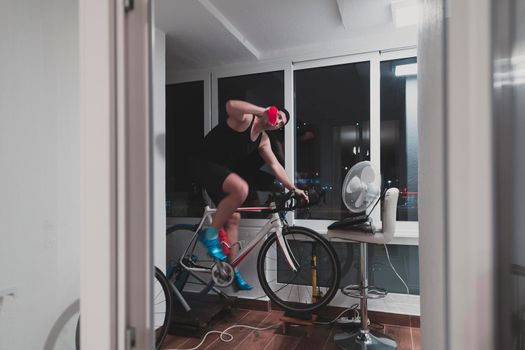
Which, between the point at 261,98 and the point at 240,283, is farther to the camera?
the point at 261,98

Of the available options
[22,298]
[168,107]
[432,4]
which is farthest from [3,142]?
[168,107]

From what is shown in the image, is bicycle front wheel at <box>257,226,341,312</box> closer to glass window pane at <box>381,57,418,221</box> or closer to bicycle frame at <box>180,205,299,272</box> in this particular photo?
bicycle frame at <box>180,205,299,272</box>

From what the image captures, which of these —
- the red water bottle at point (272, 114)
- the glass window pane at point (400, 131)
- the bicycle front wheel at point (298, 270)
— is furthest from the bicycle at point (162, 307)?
the glass window pane at point (400, 131)

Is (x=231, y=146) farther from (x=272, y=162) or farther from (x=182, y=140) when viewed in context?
(x=182, y=140)

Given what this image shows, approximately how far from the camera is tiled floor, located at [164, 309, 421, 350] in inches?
85.4

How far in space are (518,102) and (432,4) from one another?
338 millimetres

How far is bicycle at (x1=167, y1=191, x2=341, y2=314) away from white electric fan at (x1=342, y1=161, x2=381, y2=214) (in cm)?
42

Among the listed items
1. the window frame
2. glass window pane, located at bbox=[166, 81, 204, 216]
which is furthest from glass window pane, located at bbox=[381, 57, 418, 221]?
glass window pane, located at bbox=[166, 81, 204, 216]

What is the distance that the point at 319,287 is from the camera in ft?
8.85

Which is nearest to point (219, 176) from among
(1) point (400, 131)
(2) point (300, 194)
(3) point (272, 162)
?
(3) point (272, 162)

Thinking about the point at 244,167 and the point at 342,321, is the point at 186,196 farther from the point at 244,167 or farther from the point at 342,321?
the point at 342,321

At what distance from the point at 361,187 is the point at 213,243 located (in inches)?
51.2

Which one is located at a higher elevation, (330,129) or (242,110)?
(242,110)

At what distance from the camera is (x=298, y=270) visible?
269 centimetres
